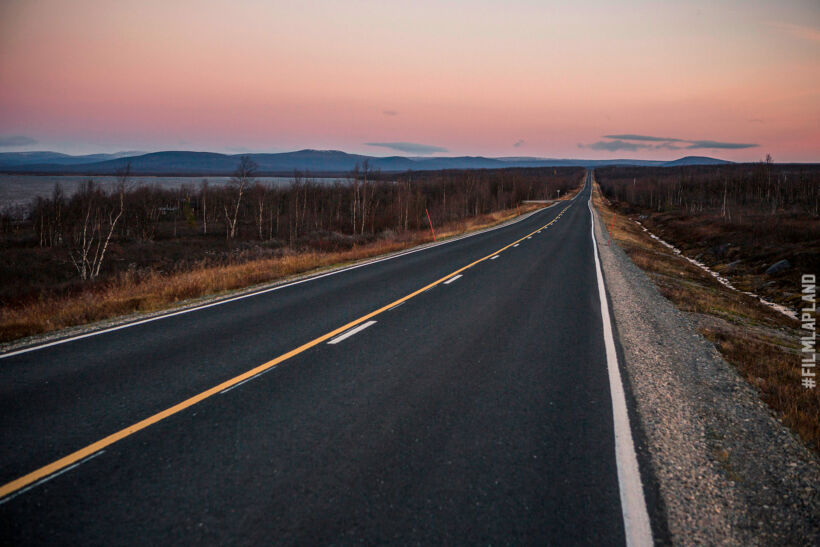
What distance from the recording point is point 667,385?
5637 mm

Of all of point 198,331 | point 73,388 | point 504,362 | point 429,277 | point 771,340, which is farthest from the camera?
point 429,277

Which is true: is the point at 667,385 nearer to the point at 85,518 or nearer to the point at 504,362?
the point at 504,362

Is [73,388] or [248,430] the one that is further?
[73,388]

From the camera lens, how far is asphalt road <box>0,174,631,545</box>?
2.99 meters

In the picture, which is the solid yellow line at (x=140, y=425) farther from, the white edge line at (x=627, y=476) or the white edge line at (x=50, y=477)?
the white edge line at (x=627, y=476)

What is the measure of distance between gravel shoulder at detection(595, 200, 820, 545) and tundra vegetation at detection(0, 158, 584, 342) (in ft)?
31.0

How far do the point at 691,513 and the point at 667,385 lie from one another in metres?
2.73

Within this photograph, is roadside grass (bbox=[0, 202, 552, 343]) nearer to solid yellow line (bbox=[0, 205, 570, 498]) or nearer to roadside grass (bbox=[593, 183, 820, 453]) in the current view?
solid yellow line (bbox=[0, 205, 570, 498])

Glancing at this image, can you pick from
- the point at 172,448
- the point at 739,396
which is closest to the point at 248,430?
the point at 172,448

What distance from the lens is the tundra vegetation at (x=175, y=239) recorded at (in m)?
10.9

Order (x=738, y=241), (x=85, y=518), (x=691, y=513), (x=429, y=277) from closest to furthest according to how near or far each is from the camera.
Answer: (x=85, y=518)
(x=691, y=513)
(x=429, y=277)
(x=738, y=241)

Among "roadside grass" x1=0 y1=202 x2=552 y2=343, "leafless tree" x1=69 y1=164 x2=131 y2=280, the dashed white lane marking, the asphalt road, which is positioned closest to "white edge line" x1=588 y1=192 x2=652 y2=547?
the asphalt road

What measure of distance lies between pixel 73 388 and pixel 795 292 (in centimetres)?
Result: 2286

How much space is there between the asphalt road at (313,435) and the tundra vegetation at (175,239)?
12.2 ft
